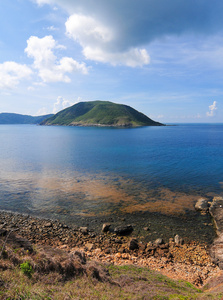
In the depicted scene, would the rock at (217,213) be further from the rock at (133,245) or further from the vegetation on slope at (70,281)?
the vegetation on slope at (70,281)

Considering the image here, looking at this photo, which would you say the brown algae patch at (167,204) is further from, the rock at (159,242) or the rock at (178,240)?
the rock at (159,242)

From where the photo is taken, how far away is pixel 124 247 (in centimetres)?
1952

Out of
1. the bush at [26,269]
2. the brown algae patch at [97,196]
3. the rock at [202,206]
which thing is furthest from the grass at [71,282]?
the rock at [202,206]

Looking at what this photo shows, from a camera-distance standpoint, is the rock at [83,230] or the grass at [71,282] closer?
the grass at [71,282]

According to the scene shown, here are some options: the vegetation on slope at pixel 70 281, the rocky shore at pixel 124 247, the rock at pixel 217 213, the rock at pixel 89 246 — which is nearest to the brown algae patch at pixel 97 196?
the rock at pixel 217 213

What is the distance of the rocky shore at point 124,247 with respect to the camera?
16.3 metres

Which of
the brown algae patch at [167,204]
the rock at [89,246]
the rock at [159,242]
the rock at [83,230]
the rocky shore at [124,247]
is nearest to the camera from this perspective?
the rocky shore at [124,247]

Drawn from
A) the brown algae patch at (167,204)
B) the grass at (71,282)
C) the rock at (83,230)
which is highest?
the grass at (71,282)

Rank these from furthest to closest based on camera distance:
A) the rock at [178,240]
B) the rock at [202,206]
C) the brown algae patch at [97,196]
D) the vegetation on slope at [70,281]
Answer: the brown algae patch at [97,196] → the rock at [202,206] → the rock at [178,240] → the vegetation on slope at [70,281]

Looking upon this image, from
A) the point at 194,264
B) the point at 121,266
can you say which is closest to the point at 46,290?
the point at 121,266

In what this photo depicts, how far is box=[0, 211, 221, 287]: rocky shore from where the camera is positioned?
16.3m

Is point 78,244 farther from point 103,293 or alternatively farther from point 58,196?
point 58,196

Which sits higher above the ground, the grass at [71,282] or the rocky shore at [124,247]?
the grass at [71,282]

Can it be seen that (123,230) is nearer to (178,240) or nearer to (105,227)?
(105,227)
